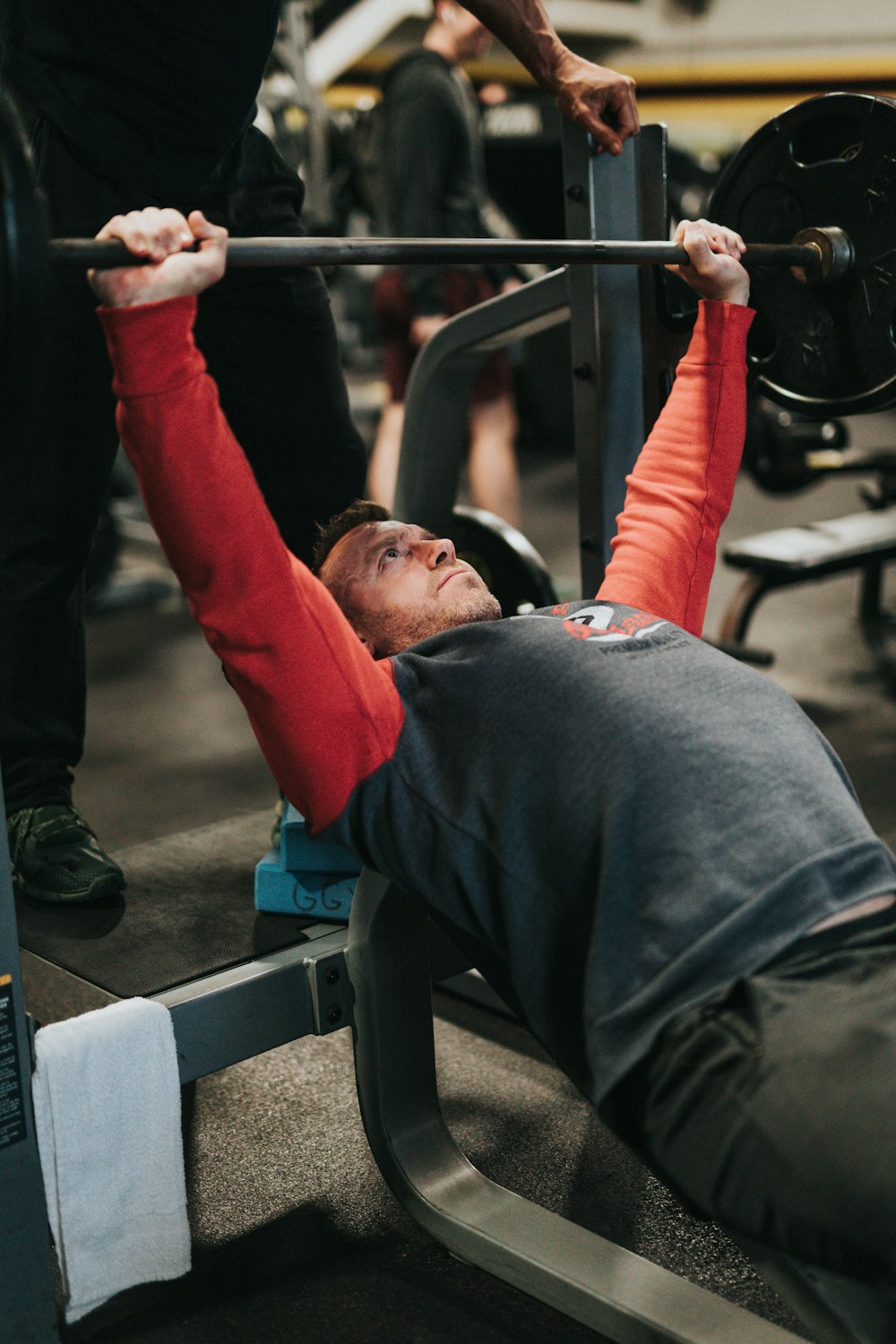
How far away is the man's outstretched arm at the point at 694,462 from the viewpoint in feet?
4.78

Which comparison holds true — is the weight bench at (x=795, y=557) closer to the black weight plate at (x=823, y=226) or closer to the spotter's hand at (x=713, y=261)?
the black weight plate at (x=823, y=226)

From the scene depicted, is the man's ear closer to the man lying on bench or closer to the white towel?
the man lying on bench

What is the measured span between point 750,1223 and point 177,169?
1324mm

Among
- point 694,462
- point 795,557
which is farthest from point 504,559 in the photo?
point 795,557

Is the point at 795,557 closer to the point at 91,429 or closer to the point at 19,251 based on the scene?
the point at 91,429

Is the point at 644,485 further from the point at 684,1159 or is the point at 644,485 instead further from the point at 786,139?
the point at 684,1159

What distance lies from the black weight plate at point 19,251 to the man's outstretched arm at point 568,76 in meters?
0.91

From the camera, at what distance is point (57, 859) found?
1708mm

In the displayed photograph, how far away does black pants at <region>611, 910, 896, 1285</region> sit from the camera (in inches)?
36.2

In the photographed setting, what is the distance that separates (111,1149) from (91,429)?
2.83 ft

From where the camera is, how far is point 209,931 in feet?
5.19

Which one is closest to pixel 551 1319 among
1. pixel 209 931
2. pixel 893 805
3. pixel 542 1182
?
pixel 542 1182

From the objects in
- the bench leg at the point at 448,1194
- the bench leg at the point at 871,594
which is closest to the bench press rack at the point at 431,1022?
the bench leg at the point at 448,1194

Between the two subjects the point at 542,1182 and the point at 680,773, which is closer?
the point at 680,773
